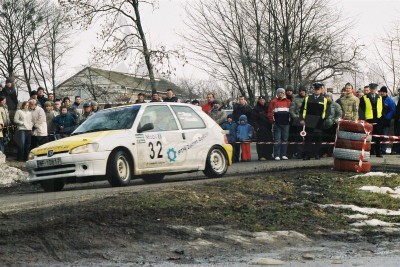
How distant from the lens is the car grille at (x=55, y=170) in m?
15.0

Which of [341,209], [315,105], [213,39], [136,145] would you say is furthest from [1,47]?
[341,209]

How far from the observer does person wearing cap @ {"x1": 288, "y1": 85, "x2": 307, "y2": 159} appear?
22.0 m

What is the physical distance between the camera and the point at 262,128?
2372cm

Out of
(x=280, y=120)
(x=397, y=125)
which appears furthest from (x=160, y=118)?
(x=397, y=125)

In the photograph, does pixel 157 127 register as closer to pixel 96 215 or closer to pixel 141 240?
pixel 96 215

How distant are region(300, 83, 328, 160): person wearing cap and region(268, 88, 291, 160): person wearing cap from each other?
808 millimetres

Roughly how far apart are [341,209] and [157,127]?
5136 millimetres

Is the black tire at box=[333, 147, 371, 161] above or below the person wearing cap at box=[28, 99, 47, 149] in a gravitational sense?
below

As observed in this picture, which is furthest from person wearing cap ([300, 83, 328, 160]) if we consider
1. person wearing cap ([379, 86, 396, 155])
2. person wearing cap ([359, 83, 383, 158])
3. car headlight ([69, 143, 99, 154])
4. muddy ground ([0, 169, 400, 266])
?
car headlight ([69, 143, 99, 154])

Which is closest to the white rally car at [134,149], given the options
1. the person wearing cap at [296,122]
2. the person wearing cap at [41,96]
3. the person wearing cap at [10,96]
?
the person wearing cap at [296,122]

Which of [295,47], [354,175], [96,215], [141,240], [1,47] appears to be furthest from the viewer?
[1,47]

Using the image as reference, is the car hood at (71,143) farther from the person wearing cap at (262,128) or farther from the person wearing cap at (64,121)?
the person wearing cap at (262,128)

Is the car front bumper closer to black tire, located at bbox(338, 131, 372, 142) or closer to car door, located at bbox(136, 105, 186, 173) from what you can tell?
car door, located at bbox(136, 105, 186, 173)

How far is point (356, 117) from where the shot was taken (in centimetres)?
2167
